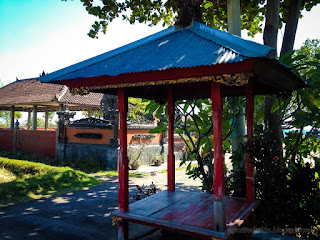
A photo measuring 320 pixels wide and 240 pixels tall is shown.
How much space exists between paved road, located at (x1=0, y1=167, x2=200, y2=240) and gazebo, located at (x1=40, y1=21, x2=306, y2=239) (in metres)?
1.16

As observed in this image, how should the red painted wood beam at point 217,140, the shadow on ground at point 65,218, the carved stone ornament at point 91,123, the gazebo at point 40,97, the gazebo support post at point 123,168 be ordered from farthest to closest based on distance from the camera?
the gazebo at point 40,97, the carved stone ornament at point 91,123, the shadow on ground at point 65,218, the gazebo support post at point 123,168, the red painted wood beam at point 217,140

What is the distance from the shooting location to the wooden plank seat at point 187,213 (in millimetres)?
3734

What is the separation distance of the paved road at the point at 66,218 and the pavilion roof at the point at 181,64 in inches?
116

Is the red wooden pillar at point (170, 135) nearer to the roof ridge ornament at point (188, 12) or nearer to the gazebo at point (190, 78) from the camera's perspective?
the gazebo at point (190, 78)

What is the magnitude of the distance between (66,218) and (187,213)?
134 inches

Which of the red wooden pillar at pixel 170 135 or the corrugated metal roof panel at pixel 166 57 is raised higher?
the corrugated metal roof panel at pixel 166 57

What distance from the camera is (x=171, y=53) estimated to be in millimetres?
3945

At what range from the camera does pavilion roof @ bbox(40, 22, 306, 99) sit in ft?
11.1

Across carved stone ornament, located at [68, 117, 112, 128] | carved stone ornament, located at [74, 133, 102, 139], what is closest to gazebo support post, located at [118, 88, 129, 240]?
carved stone ornament, located at [68, 117, 112, 128]

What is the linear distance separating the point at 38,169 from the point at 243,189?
9349 millimetres

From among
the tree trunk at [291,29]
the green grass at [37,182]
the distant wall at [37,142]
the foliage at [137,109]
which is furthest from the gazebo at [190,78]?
the foliage at [137,109]

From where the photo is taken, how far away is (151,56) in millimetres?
4070

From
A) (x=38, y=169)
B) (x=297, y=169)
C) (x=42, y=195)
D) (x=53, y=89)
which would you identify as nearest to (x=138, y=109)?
(x=53, y=89)

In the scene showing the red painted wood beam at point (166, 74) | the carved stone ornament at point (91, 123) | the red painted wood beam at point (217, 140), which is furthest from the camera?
the carved stone ornament at point (91, 123)
